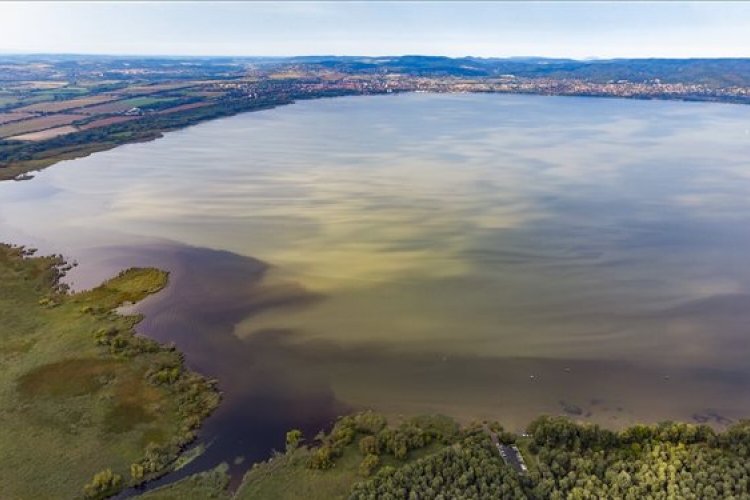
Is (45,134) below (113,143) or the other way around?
the other way around

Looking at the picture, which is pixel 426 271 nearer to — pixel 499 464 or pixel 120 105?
pixel 499 464

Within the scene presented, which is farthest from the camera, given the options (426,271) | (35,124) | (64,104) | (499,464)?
(64,104)

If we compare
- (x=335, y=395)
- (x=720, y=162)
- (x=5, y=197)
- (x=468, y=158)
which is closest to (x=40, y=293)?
(x=335, y=395)

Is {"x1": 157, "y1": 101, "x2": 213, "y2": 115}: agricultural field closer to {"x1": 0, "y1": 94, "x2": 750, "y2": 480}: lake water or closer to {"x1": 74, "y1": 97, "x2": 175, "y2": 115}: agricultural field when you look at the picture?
{"x1": 74, "y1": 97, "x2": 175, "y2": 115}: agricultural field

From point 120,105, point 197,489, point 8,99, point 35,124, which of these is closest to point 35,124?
point 35,124

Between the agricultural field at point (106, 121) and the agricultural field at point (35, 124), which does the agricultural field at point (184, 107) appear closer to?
the agricultural field at point (106, 121)

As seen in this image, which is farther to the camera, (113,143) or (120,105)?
(120,105)

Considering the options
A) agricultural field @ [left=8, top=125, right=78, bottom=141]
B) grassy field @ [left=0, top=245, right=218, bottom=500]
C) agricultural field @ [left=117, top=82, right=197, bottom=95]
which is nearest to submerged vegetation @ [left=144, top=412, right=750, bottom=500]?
grassy field @ [left=0, top=245, right=218, bottom=500]
